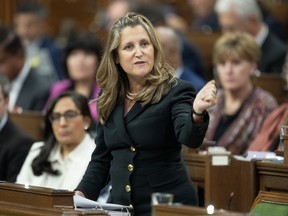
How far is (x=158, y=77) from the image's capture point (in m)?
4.86

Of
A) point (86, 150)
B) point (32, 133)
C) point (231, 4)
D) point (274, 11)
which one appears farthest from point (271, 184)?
point (274, 11)

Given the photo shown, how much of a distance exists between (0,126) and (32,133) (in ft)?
3.81

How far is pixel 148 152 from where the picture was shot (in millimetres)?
4852

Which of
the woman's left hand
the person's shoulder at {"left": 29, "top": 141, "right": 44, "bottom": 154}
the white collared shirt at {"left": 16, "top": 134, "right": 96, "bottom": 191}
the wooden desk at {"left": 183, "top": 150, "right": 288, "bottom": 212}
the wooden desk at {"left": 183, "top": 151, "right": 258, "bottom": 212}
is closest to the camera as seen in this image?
the woman's left hand

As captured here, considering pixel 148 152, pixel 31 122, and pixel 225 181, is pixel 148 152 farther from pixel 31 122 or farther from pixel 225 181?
pixel 31 122

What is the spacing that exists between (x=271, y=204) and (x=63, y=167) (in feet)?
6.44

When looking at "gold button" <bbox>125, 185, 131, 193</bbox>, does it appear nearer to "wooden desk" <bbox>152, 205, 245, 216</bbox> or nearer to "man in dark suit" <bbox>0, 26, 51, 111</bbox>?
"wooden desk" <bbox>152, 205, 245, 216</bbox>

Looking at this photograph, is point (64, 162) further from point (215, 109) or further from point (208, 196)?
point (215, 109)

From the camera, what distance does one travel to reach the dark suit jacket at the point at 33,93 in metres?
9.18

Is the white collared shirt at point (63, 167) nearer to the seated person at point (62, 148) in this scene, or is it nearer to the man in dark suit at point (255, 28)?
the seated person at point (62, 148)

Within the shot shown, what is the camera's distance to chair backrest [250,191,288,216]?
495 centimetres

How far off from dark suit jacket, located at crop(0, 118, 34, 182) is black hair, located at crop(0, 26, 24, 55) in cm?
225

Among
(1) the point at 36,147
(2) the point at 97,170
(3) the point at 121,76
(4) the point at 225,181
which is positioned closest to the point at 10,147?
(1) the point at 36,147

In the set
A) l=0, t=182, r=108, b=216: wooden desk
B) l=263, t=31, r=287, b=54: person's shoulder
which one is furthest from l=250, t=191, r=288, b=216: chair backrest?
l=263, t=31, r=287, b=54: person's shoulder
